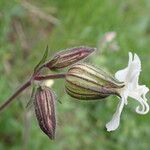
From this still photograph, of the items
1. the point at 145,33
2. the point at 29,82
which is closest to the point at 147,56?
the point at 145,33

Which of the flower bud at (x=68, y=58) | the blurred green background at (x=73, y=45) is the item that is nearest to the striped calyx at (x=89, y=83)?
the flower bud at (x=68, y=58)

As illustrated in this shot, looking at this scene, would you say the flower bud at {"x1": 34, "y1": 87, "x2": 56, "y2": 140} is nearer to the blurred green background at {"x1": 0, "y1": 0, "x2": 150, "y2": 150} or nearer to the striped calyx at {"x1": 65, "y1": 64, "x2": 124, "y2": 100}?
the striped calyx at {"x1": 65, "y1": 64, "x2": 124, "y2": 100}

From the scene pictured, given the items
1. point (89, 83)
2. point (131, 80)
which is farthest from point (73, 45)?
point (131, 80)

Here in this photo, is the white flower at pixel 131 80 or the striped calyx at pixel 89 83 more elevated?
the white flower at pixel 131 80

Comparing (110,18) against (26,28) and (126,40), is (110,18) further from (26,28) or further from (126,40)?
(26,28)

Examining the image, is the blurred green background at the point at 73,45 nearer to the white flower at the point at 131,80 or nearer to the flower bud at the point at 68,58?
the flower bud at the point at 68,58

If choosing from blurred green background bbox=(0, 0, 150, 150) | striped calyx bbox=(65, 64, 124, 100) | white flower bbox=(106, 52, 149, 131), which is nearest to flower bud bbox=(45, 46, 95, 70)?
striped calyx bbox=(65, 64, 124, 100)
